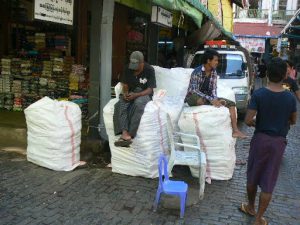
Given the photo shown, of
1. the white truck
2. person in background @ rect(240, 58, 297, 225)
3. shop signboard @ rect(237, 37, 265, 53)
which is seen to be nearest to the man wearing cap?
person in background @ rect(240, 58, 297, 225)

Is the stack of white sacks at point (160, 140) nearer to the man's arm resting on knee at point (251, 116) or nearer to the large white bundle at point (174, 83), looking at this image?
the large white bundle at point (174, 83)

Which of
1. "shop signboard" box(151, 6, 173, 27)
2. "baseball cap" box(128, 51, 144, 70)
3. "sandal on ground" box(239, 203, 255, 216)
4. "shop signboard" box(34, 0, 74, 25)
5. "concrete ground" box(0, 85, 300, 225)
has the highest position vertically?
"shop signboard" box(151, 6, 173, 27)

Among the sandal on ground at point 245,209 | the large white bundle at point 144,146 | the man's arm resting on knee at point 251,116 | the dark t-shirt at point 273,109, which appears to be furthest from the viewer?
the large white bundle at point 144,146

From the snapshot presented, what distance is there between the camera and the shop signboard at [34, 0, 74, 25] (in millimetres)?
5660

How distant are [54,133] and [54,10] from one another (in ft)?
5.82

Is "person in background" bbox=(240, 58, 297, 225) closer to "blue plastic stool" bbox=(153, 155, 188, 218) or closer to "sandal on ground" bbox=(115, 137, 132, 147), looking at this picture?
"blue plastic stool" bbox=(153, 155, 188, 218)

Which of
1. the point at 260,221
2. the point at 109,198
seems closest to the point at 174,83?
the point at 109,198

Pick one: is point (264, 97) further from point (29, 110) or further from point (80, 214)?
point (29, 110)

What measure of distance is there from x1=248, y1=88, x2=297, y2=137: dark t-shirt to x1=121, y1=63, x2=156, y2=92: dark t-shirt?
2142 mm

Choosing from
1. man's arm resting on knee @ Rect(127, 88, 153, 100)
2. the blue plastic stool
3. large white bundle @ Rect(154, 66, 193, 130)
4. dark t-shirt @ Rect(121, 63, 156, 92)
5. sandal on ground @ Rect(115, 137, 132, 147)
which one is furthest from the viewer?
large white bundle @ Rect(154, 66, 193, 130)

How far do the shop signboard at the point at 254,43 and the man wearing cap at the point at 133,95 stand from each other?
30.6m

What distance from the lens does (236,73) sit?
37.9 ft

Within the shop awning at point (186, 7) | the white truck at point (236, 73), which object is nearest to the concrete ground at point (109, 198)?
the shop awning at point (186, 7)

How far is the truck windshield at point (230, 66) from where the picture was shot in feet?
37.7
